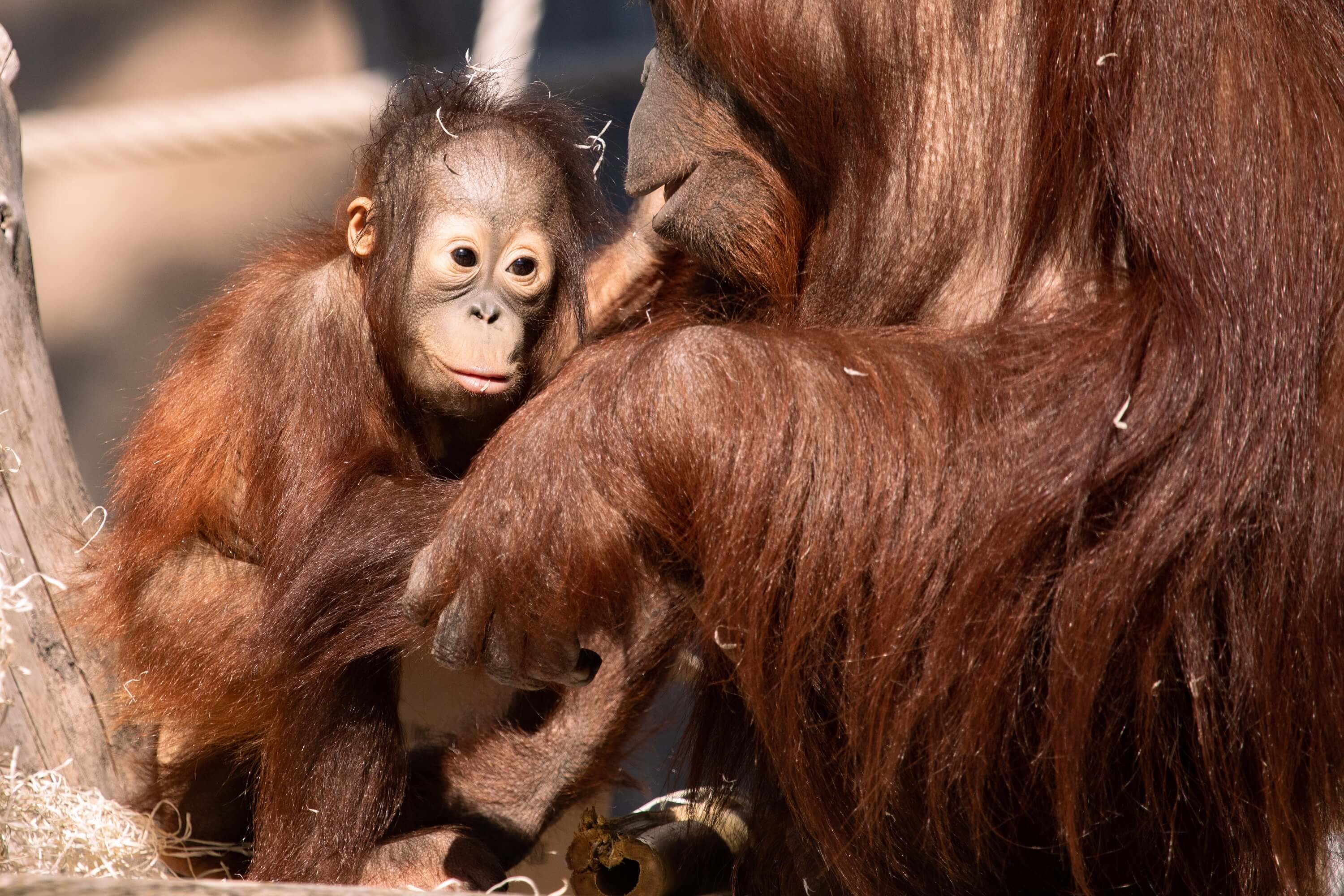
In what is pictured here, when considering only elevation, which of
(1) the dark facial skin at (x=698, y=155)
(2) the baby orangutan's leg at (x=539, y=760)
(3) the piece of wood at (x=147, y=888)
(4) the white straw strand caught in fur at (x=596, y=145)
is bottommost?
(2) the baby orangutan's leg at (x=539, y=760)

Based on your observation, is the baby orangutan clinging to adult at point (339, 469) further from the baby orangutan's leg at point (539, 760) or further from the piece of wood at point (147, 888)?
the piece of wood at point (147, 888)

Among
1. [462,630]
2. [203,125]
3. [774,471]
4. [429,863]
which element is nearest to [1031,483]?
[774,471]

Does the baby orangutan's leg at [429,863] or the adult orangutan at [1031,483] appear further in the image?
the baby orangutan's leg at [429,863]

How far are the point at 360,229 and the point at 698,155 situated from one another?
2.33 ft

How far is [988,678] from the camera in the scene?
4.62 ft

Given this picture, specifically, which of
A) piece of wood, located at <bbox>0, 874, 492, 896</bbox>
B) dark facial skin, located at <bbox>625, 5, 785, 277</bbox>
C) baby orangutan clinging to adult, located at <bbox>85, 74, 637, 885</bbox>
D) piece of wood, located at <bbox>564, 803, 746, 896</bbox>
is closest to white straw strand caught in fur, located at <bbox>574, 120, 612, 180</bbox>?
baby orangutan clinging to adult, located at <bbox>85, 74, 637, 885</bbox>

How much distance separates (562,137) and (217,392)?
67 centimetres

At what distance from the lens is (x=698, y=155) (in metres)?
1.73

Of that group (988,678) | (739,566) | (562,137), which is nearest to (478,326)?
(562,137)

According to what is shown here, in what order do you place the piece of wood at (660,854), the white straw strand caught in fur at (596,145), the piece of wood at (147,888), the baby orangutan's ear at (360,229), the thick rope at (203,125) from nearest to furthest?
the piece of wood at (147,888) → the piece of wood at (660,854) → the baby orangutan's ear at (360,229) → the white straw strand caught in fur at (596,145) → the thick rope at (203,125)

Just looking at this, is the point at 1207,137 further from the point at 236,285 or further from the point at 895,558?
the point at 236,285

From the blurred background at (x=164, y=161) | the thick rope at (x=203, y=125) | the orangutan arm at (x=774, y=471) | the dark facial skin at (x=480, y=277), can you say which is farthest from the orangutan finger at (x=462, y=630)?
the blurred background at (x=164, y=161)

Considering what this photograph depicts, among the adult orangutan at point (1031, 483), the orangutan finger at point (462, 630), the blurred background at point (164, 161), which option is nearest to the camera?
the adult orangutan at point (1031, 483)

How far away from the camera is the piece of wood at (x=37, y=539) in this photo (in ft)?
7.07
